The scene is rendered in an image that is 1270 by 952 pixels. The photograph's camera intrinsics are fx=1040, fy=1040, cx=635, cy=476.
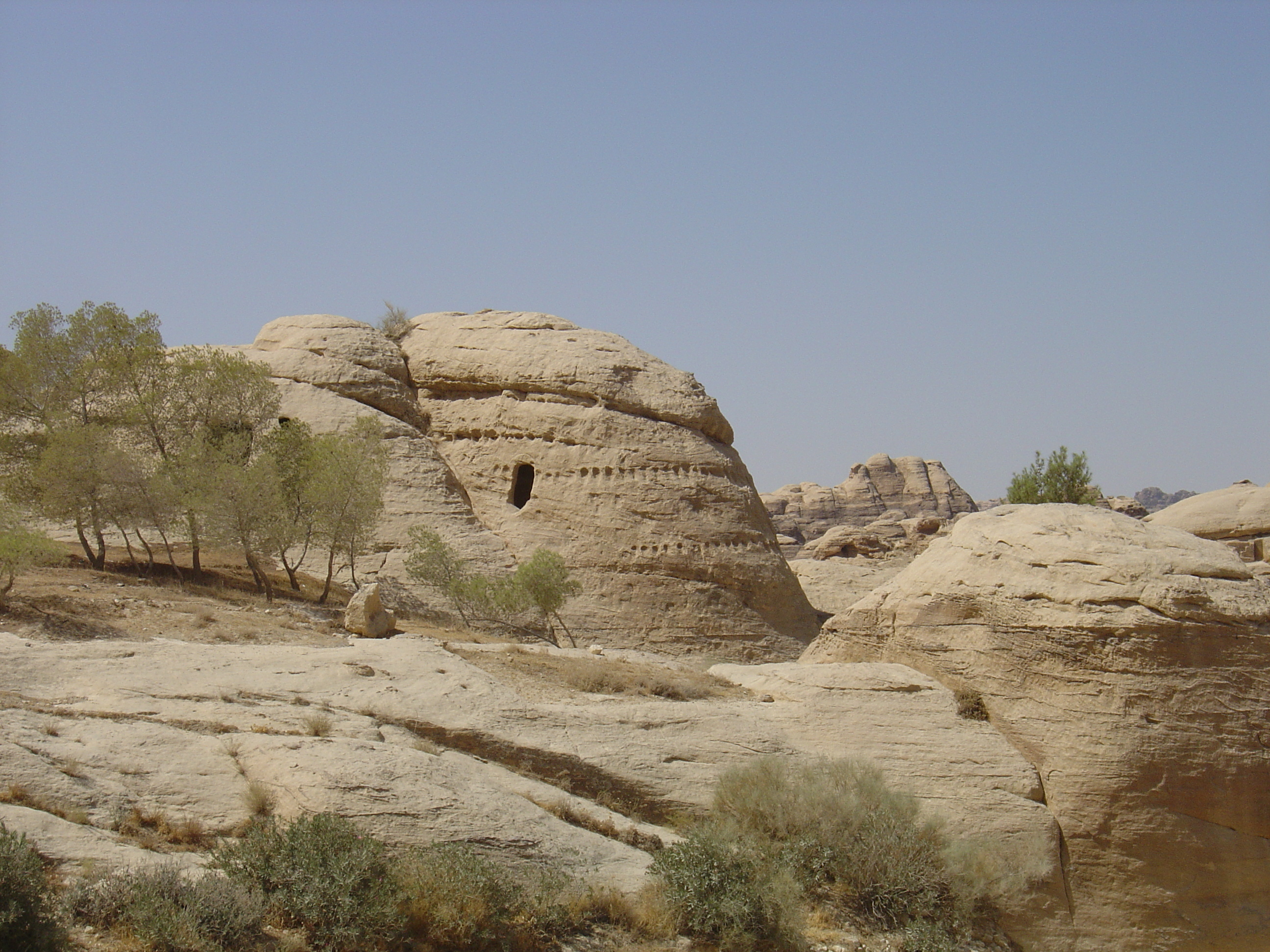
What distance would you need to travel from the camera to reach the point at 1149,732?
33.8 feet

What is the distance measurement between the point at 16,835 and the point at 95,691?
3066 millimetres

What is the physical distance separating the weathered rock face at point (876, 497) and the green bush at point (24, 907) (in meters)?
54.9

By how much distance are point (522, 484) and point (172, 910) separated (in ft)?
54.4

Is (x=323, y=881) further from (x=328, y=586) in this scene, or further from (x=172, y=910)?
(x=328, y=586)

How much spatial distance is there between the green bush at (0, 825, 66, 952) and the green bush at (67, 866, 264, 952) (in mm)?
268

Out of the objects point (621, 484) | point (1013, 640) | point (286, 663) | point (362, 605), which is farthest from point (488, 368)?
point (1013, 640)

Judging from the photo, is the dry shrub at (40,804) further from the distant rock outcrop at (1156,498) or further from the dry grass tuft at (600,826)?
the distant rock outcrop at (1156,498)

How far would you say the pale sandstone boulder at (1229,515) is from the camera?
23.8 meters

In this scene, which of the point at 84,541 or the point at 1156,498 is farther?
the point at 1156,498

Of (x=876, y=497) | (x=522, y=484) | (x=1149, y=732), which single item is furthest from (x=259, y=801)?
(x=876, y=497)

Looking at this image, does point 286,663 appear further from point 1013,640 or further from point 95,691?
point 1013,640

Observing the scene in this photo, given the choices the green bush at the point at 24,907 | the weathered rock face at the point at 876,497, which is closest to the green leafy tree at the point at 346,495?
the green bush at the point at 24,907

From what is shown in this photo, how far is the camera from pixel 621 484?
814 inches

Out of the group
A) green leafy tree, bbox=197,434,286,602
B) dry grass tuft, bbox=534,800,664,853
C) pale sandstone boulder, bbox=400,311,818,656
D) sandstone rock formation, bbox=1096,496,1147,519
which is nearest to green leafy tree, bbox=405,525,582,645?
pale sandstone boulder, bbox=400,311,818,656
